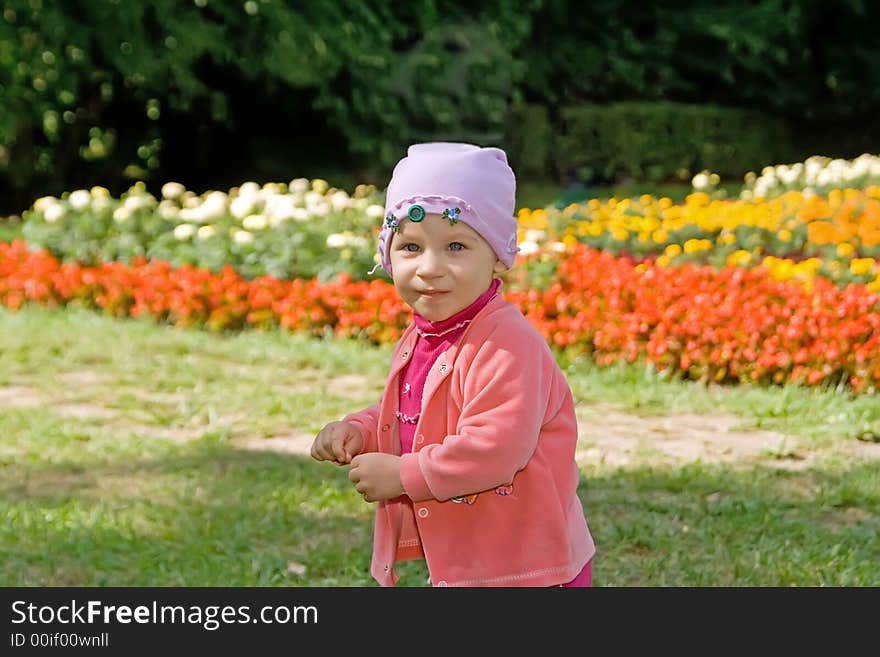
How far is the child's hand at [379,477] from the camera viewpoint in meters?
2.28

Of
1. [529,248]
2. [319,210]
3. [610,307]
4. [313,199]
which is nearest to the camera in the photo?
[610,307]

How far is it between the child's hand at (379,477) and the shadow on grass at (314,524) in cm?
129

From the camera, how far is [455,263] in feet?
7.50

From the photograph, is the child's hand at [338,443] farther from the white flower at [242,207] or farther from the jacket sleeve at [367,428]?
the white flower at [242,207]

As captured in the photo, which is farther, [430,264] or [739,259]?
[739,259]

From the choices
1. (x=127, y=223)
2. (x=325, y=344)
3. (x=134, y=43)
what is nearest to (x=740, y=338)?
(x=325, y=344)

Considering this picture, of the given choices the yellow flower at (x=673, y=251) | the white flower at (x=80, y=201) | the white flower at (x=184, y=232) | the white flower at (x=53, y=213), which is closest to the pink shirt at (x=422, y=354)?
the yellow flower at (x=673, y=251)

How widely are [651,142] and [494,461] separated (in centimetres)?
1664

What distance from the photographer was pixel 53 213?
8383mm

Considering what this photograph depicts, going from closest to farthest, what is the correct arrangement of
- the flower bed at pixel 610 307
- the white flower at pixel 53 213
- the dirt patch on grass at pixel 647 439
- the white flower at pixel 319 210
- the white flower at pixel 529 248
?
the dirt patch on grass at pixel 647 439, the flower bed at pixel 610 307, the white flower at pixel 529 248, the white flower at pixel 319 210, the white flower at pixel 53 213

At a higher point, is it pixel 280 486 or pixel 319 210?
pixel 319 210

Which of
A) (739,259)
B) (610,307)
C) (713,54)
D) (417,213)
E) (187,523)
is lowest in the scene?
(187,523)

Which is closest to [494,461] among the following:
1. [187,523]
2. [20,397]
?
[187,523]

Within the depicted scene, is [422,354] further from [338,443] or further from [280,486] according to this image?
[280,486]
